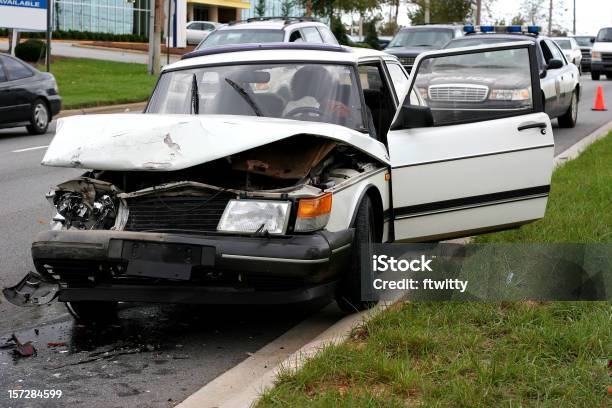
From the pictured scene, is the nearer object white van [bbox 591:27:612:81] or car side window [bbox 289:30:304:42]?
car side window [bbox 289:30:304:42]

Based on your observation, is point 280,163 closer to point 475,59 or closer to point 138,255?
point 138,255

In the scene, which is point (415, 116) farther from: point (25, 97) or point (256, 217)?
point (25, 97)

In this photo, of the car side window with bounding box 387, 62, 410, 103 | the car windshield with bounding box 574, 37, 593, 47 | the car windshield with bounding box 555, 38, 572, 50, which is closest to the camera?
the car side window with bounding box 387, 62, 410, 103

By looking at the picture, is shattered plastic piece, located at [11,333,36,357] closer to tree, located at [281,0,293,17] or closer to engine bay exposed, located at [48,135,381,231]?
engine bay exposed, located at [48,135,381,231]

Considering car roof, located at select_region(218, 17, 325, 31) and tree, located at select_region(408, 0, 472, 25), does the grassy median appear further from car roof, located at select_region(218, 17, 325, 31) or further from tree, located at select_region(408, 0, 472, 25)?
tree, located at select_region(408, 0, 472, 25)

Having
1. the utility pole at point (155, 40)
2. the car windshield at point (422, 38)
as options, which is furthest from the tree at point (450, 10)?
the car windshield at point (422, 38)

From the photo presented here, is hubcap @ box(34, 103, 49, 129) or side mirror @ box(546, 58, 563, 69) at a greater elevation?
side mirror @ box(546, 58, 563, 69)

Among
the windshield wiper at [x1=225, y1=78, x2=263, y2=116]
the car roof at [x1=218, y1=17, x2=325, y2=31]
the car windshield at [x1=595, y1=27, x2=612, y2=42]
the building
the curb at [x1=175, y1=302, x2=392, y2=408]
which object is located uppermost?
the building

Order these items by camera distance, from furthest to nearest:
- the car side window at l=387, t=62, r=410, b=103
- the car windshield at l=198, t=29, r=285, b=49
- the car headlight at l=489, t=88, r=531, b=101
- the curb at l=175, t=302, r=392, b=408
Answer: the car windshield at l=198, t=29, r=285, b=49 < the car side window at l=387, t=62, r=410, b=103 < the car headlight at l=489, t=88, r=531, b=101 < the curb at l=175, t=302, r=392, b=408

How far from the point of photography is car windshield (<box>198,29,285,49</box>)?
2012cm

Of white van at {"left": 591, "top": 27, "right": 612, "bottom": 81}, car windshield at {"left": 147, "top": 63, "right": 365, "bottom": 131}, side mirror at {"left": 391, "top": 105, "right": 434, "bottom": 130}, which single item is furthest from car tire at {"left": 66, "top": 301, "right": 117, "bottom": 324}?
white van at {"left": 591, "top": 27, "right": 612, "bottom": 81}

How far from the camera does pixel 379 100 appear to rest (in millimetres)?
7613

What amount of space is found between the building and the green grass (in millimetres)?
34353

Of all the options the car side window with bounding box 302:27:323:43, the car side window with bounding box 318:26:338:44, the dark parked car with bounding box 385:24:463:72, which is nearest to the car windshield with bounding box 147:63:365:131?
the car side window with bounding box 302:27:323:43
